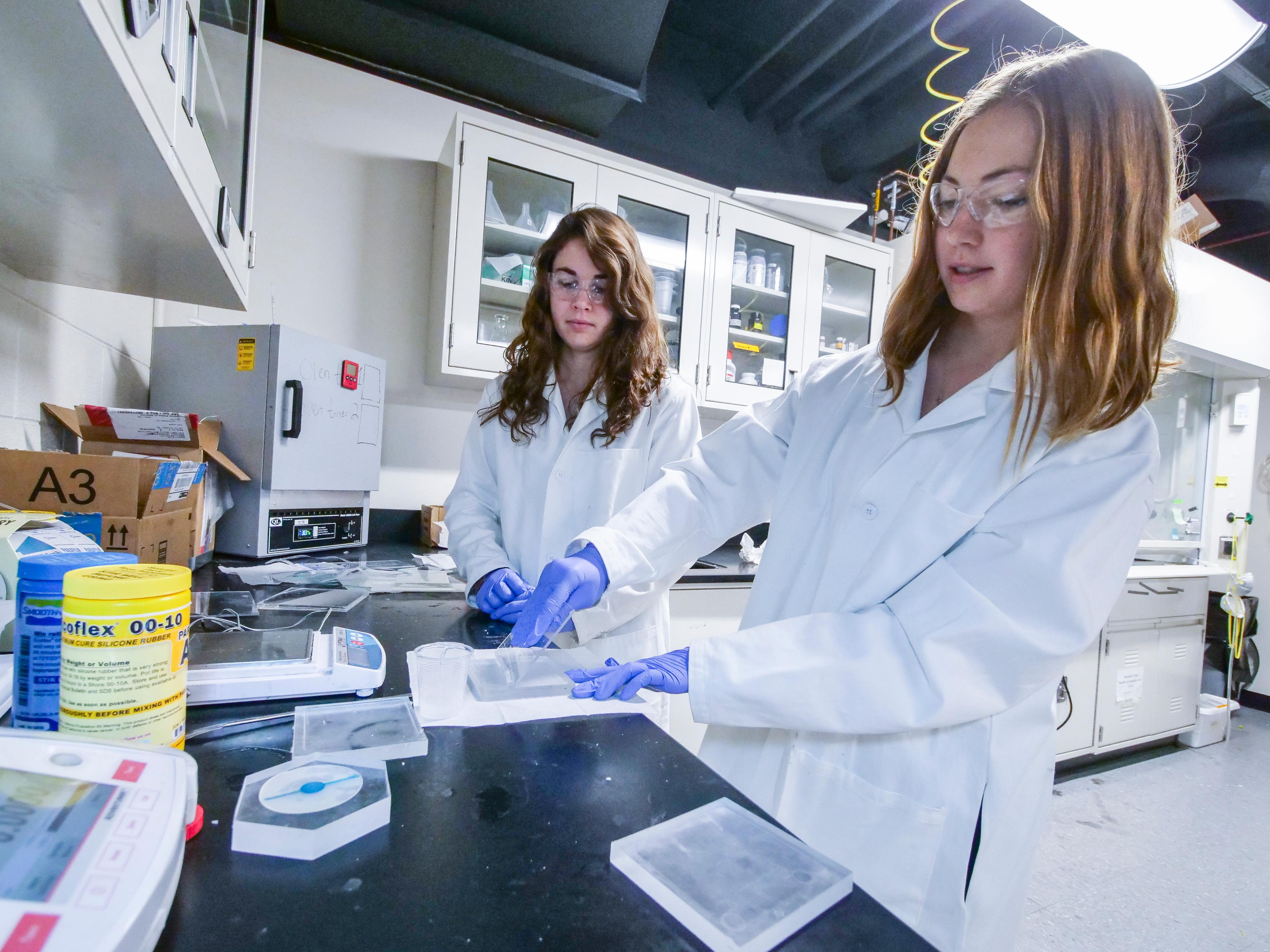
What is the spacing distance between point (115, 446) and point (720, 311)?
1884mm

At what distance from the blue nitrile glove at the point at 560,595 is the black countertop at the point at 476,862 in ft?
0.83

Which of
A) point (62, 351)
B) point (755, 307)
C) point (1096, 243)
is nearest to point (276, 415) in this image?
point (62, 351)

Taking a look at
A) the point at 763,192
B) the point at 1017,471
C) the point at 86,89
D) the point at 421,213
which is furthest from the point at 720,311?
the point at 86,89

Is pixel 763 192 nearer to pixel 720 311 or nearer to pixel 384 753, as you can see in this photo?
pixel 720 311

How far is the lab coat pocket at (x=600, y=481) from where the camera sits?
1.29 m

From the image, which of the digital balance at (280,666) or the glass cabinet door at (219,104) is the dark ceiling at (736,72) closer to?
the glass cabinet door at (219,104)

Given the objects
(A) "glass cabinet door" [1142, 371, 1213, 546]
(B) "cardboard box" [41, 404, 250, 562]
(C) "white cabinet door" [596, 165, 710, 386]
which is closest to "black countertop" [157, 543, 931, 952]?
(B) "cardboard box" [41, 404, 250, 562]

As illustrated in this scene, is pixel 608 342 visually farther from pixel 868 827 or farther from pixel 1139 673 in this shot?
pixel 1139 673

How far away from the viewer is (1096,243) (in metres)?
0.69

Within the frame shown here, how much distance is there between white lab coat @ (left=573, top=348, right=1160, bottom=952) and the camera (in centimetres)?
67

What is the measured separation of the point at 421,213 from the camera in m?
2.26

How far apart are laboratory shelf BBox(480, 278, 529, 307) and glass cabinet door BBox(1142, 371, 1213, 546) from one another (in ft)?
11.4

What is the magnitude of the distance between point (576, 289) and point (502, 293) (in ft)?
3.00

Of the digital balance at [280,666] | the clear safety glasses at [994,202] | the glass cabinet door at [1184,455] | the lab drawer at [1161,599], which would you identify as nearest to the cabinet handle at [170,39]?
the digital balance at [280,666]
